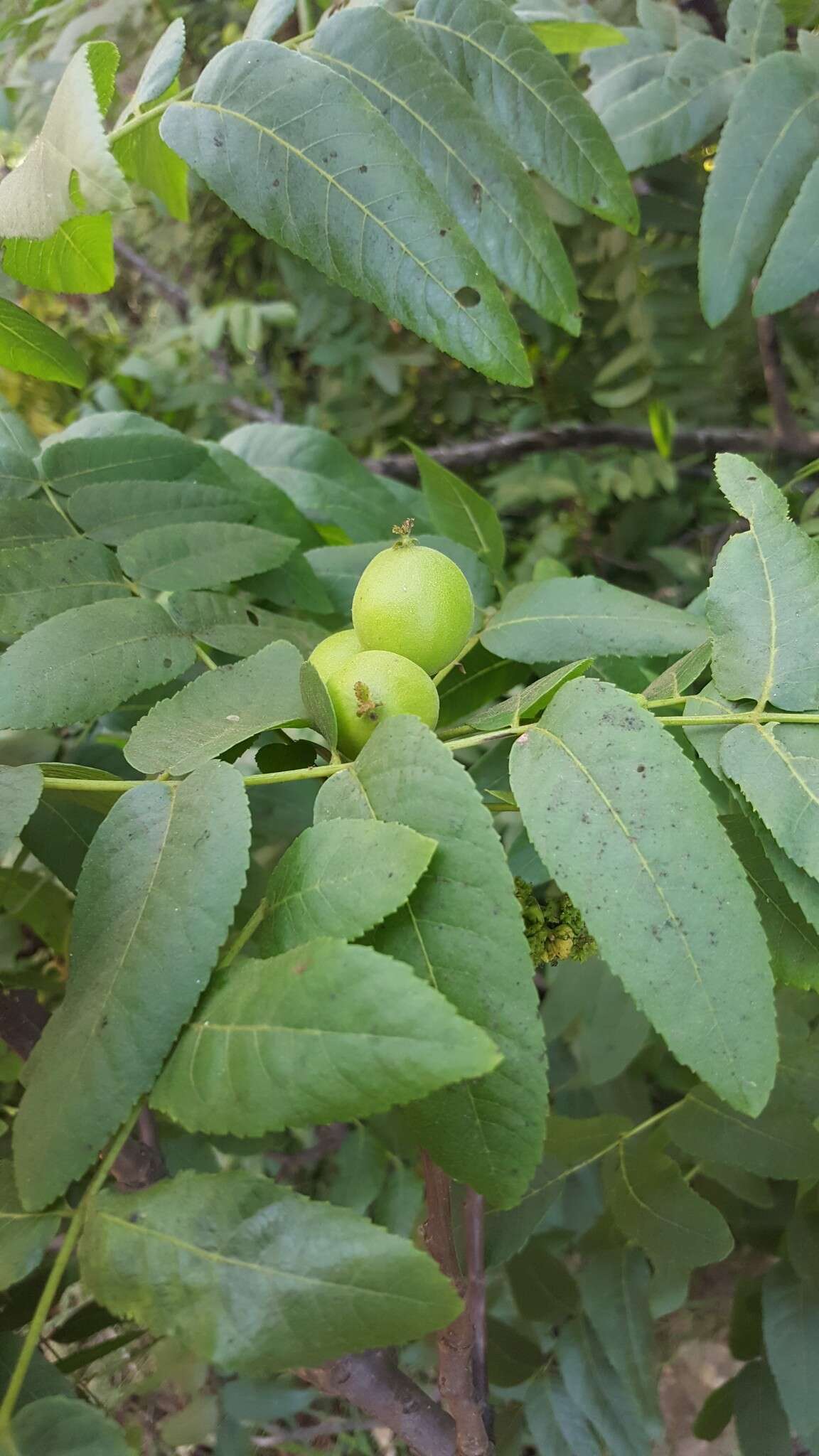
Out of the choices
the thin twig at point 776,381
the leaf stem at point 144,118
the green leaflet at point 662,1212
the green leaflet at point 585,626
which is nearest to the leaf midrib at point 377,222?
the leaf stem at point 144,118

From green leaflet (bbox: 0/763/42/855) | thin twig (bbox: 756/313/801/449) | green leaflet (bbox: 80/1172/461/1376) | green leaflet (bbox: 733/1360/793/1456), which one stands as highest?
green leaflet (bbox: 0/763/42/855)

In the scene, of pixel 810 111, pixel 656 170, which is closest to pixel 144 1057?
pixel 810 111

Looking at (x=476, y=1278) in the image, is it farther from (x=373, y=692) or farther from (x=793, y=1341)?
(x=373, y=692)

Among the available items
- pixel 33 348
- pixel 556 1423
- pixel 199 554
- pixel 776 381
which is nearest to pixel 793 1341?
pixel 556 1423

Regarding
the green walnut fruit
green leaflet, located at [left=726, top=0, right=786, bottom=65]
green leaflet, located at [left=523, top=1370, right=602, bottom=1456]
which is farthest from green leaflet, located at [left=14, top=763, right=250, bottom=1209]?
green leaflet, located at [left=726, top=0, right=786, bottom=65]

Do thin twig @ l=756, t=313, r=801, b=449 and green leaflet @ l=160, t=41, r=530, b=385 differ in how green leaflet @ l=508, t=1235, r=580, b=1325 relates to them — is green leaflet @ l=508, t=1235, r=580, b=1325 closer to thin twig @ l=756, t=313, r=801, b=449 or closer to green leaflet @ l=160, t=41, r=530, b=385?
green leaflet @ l=160, t=41, r=530, b=385

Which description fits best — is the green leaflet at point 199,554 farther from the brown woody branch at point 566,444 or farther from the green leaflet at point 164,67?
the brown woody branch at point 566,444
